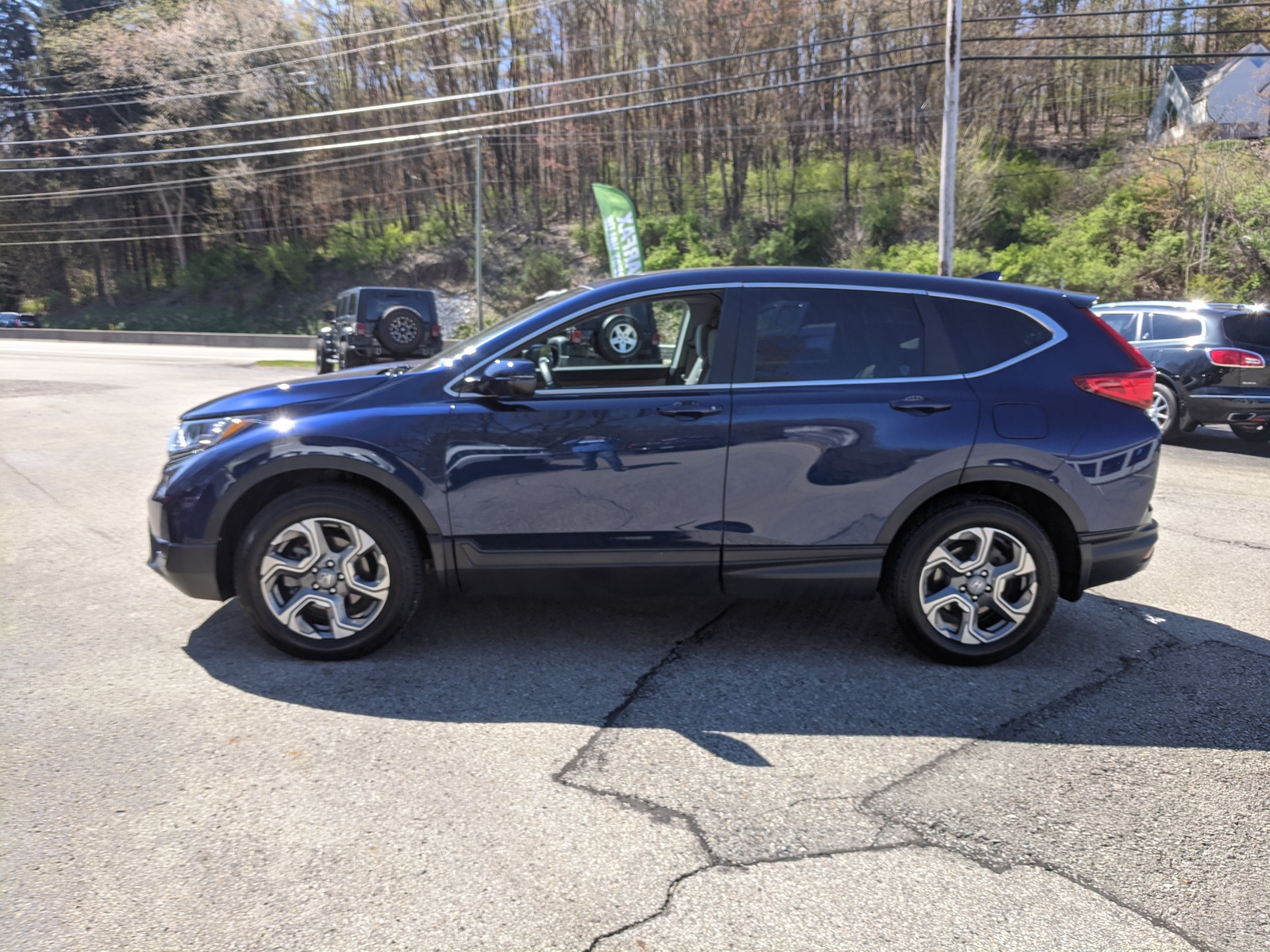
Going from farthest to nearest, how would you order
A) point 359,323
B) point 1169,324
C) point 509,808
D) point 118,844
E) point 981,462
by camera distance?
point 359,323, point 1169,324, point 981,462, point 509,808, point 118,844

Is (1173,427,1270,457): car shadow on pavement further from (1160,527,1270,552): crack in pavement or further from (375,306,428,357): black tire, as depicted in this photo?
(375,306,428,357): black tire

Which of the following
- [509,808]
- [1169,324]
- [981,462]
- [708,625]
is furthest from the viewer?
[1169,324]

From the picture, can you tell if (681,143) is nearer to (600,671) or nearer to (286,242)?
(286,242)

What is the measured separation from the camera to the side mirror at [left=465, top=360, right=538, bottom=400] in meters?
4.14

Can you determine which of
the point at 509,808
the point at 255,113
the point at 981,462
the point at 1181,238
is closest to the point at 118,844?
the point at 509,808

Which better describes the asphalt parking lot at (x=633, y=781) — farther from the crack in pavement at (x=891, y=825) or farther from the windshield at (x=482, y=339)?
the windshield at (x=482, y=339)

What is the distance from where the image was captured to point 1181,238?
28531mm

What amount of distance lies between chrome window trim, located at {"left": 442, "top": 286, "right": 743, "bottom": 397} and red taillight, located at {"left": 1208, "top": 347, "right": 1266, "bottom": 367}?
341 inches

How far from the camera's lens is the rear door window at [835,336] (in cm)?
434

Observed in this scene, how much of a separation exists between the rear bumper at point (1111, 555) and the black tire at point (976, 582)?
0.54 ft

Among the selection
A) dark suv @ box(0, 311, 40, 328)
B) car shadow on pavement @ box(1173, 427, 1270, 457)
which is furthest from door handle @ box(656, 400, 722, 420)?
dark suv @ box(0, 311, 40, 328)

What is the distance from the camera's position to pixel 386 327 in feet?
52.0

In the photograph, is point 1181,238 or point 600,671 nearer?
point 600,671

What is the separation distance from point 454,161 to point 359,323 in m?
35.5
